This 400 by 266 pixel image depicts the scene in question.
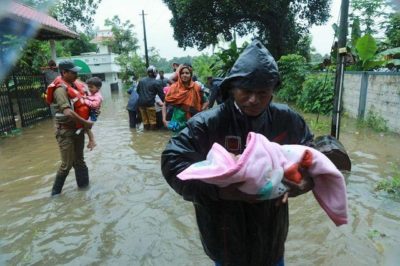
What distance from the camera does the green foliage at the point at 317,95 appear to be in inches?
418

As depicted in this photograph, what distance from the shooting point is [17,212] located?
4344mm

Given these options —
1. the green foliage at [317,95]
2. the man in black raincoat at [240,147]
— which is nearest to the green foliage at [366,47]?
the green foliage at [317,95]

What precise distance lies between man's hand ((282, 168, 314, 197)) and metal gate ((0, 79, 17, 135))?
32.2ft

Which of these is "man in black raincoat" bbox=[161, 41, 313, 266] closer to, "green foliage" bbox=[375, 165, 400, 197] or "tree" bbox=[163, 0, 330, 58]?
"green foliage" bbox=[375, 165, 400, 197]

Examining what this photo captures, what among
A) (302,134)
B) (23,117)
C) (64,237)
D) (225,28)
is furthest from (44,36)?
(302,134)

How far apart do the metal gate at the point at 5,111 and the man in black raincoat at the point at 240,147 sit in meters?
9.39

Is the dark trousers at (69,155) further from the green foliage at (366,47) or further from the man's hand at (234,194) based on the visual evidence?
the green foliage at (366,47)

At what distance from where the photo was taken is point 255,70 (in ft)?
5.00

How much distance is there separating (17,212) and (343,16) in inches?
223

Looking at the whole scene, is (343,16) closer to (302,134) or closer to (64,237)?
(302,134)

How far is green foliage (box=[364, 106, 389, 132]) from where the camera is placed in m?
7.92

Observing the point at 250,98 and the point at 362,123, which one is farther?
the point at 362,123

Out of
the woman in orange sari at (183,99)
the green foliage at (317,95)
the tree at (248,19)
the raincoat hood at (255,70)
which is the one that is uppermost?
the tree at (248,19)

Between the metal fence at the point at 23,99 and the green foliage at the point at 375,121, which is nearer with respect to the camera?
the green foliage at the point at 375,121
